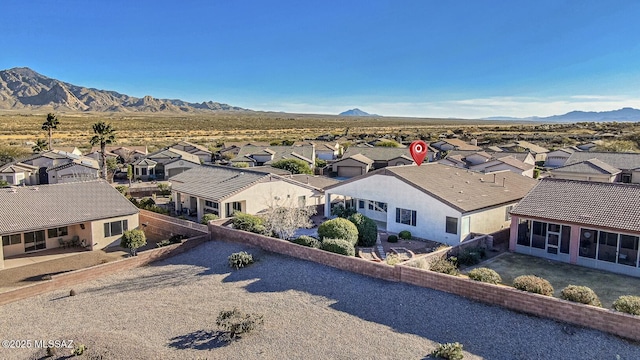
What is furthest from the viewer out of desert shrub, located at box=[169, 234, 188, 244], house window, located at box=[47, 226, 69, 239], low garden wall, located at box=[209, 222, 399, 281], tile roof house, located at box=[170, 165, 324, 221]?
tile roof house, located at box=[170, 165, 324, 221]

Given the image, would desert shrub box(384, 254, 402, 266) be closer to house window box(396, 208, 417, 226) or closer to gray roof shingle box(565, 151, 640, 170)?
house window box(396, 208, 417, 226)

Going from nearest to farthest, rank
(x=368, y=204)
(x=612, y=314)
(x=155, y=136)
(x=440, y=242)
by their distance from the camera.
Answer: (x=612, y=314) → (x=440, y=242) → (x=368, y=204) → (x=155, y=136)

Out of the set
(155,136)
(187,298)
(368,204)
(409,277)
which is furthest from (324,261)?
(155,136)

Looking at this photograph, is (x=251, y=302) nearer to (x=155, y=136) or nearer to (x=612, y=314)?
(x=612, y=314)

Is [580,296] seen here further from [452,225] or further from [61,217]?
[61,217]

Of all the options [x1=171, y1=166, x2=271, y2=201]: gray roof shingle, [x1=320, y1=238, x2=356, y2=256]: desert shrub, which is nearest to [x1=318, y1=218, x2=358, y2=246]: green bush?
[x1=320, y1=238, x2=356, y2=256]: desert shrub

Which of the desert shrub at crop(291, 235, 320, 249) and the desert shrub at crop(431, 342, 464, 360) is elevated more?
the desert shrub at crop(291, 235, 320, 249)

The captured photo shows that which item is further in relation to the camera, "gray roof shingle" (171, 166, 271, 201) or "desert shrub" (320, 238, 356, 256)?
"gray roof shingle" (171, 166, 271, 201)

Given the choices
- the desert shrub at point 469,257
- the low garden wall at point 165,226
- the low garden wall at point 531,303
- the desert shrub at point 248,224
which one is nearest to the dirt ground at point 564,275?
the desert shrub at point 469,257
